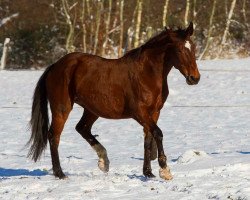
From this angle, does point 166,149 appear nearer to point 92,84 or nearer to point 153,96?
point 92,84

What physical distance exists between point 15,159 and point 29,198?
4.25m

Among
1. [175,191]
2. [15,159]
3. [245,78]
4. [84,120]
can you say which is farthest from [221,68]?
[175,191]

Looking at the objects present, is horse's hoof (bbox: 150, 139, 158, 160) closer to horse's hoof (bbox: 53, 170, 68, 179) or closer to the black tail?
horse's hoof (bbox: 53, 170, 68, 179)

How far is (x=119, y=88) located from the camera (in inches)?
299

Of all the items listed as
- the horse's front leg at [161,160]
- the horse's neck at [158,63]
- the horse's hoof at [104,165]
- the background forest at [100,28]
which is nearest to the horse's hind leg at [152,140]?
the horse's front leg at [161,160]

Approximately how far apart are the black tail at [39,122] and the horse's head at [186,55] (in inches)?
79.2

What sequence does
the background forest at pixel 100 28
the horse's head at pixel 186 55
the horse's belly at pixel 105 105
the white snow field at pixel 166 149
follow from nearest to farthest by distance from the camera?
the white snow field at pixel 166 149, the horse's head at pixel 186 55, the horse's belly at pixel 105 105, the background forest at pixel 100 28

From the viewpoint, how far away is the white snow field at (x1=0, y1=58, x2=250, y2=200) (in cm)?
657

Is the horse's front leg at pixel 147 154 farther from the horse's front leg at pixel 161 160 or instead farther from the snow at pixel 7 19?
the snow at pixel 7 19

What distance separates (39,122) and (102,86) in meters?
1.16

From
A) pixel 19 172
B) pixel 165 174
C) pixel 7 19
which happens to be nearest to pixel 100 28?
pixel 7 19

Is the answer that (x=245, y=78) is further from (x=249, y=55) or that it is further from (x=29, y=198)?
(x=29, y=198)

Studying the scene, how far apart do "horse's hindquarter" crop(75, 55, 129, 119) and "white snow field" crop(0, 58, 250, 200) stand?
2.63 feet

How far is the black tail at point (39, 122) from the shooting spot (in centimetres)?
834
